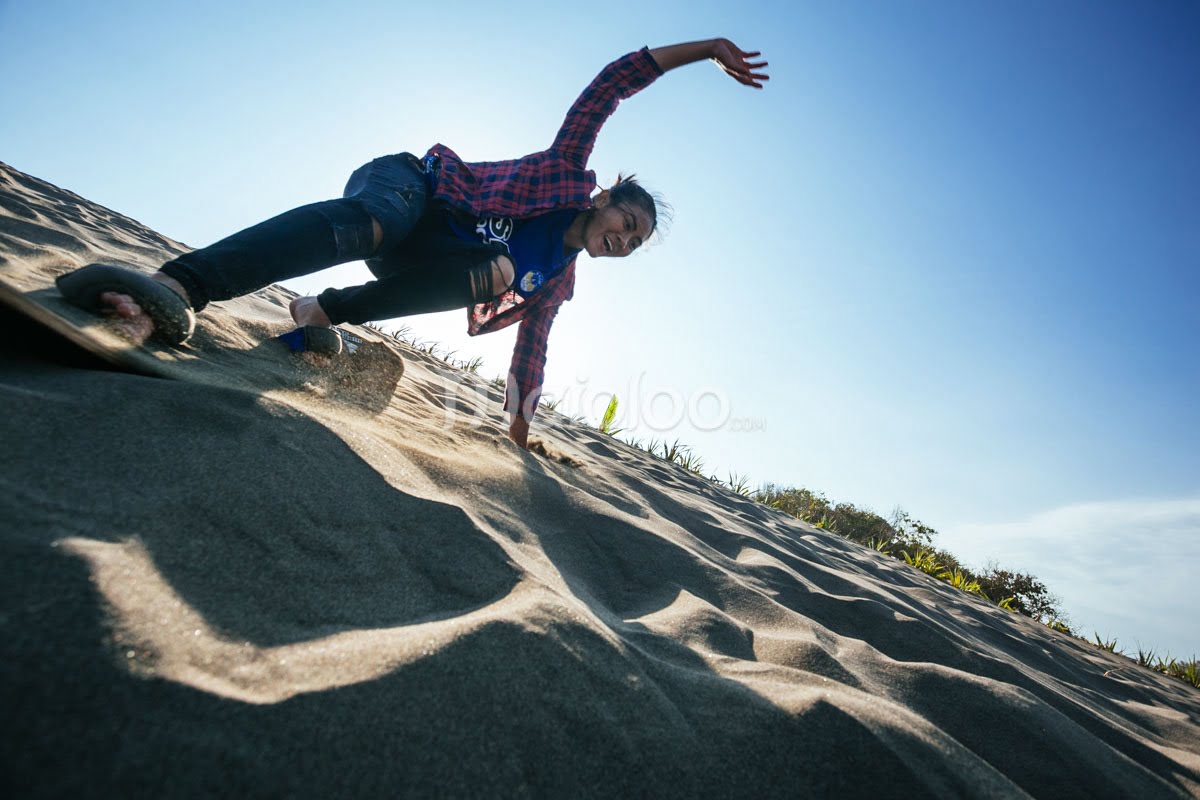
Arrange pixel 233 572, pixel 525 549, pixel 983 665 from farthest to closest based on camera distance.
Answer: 1. pixel 983 665
2. pixel 525 549
3. pixel 233 572

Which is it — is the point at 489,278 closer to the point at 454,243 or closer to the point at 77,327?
the point at 454,243

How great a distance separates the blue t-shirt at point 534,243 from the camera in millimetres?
2023

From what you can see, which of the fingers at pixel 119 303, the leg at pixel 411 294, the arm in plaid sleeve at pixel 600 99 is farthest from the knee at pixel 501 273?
the fingers at pixel 119 303

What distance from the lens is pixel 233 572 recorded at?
0.65 metres

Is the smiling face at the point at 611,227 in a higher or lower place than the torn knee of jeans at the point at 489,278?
higher

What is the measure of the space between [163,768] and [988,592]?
30.1ft

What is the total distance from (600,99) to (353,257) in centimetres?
114

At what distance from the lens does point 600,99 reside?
6.63 ft

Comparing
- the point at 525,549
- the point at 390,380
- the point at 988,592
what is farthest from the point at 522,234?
the point at 988,592

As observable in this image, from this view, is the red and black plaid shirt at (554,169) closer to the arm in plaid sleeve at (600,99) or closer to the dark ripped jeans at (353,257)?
the arm in plaid sleeve at (600,99)

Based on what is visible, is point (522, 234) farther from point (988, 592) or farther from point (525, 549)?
point (988, 592)

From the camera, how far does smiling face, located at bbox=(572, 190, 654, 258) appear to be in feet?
7.33

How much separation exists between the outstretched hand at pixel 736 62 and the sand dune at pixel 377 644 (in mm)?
1859

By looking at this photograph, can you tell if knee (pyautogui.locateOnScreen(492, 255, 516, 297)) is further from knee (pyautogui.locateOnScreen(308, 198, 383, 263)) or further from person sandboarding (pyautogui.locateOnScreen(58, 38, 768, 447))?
knee (pyautogui.locateOnScreen(308, 198, 383, 263))
